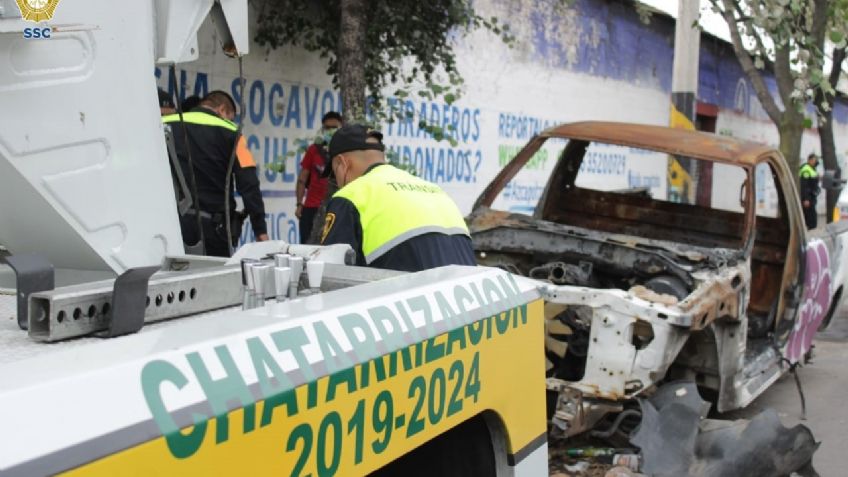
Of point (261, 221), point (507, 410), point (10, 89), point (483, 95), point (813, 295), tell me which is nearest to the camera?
point (10, 89)

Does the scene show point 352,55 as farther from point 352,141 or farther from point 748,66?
point 748,66

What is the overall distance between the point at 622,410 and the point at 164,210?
3.33m

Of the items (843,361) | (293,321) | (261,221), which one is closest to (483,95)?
(843,361)

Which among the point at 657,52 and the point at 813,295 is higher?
the point at 657,52

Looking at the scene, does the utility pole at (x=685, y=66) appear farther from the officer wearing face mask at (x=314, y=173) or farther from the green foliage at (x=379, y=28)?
the officer wearing face mask at (x=314, y=173)

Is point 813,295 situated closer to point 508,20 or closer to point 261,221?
point 261,221

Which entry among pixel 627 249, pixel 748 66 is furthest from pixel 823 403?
pixel 748 66

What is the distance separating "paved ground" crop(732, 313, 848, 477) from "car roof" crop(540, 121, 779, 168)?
1.77 meters

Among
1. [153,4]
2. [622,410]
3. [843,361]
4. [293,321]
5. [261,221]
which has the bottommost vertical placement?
[843,361]

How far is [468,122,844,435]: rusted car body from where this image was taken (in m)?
5.30

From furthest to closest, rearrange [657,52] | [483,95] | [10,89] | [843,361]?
[657,52] < [483,95] < [843,361] < [10,89]

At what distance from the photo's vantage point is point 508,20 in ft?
44.1

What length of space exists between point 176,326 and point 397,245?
176cm

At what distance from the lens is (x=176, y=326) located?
6.21ft
